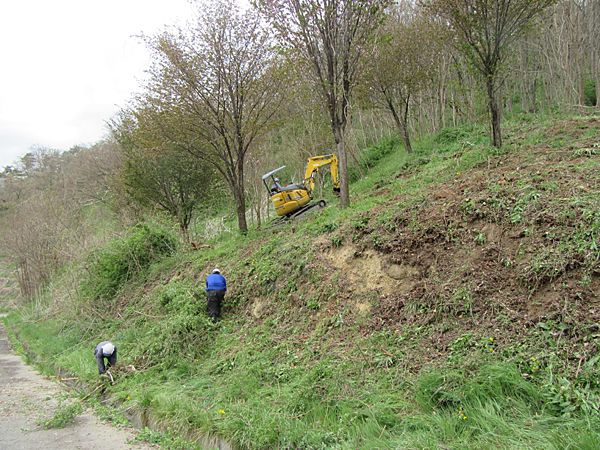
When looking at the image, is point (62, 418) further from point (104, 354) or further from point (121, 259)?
point (121, 259)

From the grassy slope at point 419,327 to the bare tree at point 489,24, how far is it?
1947mm

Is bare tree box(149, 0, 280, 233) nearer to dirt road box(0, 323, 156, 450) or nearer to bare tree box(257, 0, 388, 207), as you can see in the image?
bare tree box(257, 0, 388, 207)

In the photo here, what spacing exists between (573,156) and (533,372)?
5.24 m

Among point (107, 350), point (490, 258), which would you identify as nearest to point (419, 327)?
point (490, 258)

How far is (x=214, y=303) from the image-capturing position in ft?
36.3

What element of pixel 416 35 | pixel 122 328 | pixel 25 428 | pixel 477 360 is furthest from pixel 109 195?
pixel 477 360

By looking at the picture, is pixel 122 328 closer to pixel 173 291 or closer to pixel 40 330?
pixel 173 291

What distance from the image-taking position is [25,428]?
8.40 meters

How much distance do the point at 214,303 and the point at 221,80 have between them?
25.7 feet

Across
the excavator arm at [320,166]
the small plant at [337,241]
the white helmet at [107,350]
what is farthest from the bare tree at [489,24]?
the white helmet at [107,350]

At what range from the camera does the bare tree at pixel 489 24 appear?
35.1 feet

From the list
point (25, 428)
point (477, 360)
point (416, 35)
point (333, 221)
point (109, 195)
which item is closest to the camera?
point (477, 360)

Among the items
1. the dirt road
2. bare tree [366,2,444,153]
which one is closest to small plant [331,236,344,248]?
the dirt road

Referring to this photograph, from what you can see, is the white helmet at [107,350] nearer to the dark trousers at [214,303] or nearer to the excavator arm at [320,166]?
the dark trousers at [214,303]
